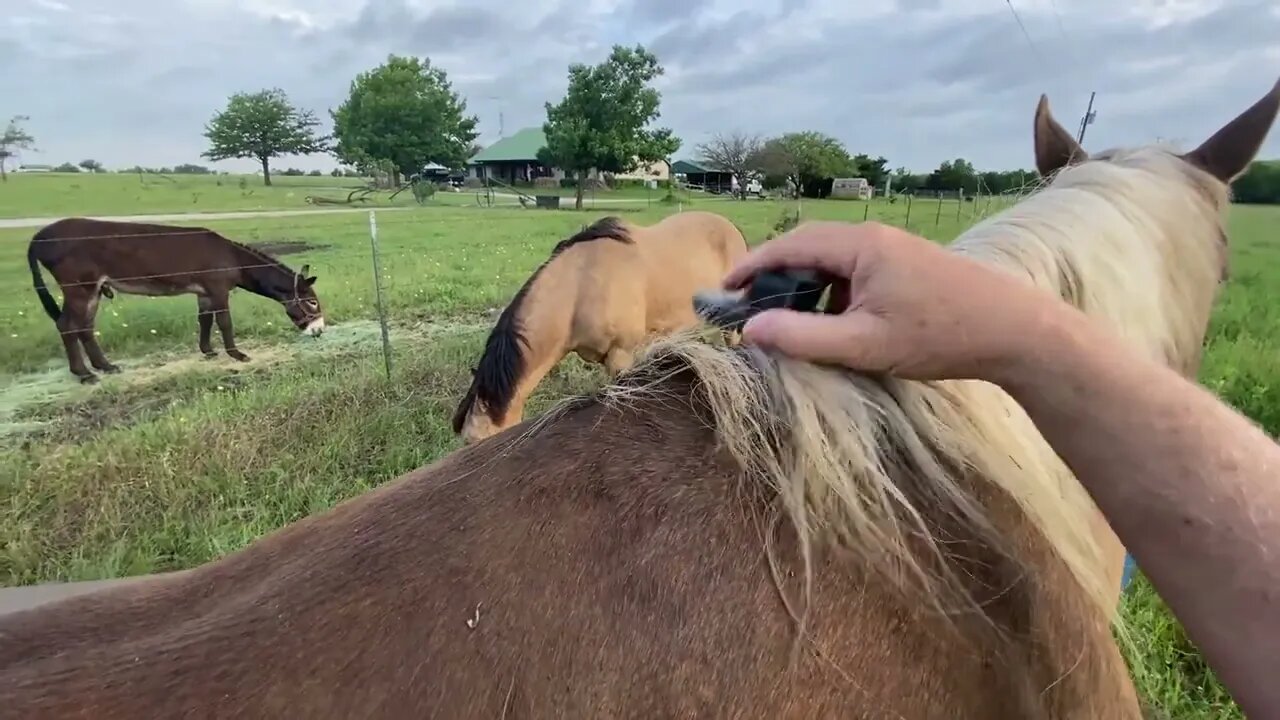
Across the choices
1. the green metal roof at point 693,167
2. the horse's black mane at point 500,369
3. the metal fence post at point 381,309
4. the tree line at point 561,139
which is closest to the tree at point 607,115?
the tree line at point 561,139

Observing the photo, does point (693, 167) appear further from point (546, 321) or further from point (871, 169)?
point (546, 321)

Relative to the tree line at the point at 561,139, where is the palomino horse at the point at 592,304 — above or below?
below

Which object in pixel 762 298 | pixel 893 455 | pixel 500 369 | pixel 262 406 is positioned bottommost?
pixel 262 406

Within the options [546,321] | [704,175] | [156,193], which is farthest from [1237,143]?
[704,175]

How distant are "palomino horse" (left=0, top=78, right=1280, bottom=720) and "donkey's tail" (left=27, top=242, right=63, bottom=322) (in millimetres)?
4508

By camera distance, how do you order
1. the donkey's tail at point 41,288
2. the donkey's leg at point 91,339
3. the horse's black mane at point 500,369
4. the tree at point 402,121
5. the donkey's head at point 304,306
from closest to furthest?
the horse's black mane at point 500,369 → the donkey's tail at point 41,288 → the donkey's leg at point 91,339 → the donkey's head at point 304,306 → the tree at point 402,121

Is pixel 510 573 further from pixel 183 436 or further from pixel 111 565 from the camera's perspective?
pixel 183 436

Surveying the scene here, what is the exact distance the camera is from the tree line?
18.5 ft

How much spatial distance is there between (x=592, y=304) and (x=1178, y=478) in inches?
182

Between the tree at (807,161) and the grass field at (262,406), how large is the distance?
3055mm

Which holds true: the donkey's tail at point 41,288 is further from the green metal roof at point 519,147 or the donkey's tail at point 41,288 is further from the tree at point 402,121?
the green metal roof at point 519,147

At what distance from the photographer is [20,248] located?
4.49 meters

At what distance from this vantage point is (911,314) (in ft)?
2.37

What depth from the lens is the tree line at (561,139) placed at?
18.5ft
